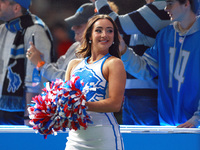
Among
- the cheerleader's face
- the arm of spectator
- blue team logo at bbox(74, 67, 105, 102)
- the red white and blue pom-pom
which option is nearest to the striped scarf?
the arm of spectator

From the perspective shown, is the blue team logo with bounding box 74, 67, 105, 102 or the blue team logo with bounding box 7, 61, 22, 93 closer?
the blue team logo with bounding box 74, 67, 105, 102

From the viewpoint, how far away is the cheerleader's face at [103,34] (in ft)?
6.18

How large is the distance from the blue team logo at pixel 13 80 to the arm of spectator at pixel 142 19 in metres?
1.16

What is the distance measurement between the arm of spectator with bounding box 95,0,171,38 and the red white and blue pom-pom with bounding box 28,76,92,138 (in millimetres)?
1951

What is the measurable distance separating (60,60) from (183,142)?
1541 millimetres

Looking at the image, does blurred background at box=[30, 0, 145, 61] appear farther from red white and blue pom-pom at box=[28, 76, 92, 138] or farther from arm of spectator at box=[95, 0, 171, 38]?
red white and blue pom-pom at box=[28, 76, 92, 138]

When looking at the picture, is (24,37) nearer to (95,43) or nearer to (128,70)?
(128,70)

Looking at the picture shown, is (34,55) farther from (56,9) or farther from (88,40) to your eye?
(88,40)

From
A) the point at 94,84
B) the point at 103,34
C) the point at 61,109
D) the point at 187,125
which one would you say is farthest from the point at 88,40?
the point at 187,125

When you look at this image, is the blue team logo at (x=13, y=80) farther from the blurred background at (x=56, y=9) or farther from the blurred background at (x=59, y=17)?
the blurred background at (x=56, y=9)

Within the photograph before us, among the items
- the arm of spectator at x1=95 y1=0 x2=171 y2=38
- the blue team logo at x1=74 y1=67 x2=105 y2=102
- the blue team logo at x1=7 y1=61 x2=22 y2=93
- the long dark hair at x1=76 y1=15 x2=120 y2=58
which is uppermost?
the arm of spectator at x1=95 y1=0 x2=171 y2=38

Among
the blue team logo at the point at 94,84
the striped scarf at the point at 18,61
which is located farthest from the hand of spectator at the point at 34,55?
the blue team logo at the point at 94,84

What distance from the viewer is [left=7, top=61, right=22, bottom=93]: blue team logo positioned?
3.55 meters

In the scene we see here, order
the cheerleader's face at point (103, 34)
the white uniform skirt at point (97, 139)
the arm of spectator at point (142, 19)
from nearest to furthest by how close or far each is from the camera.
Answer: the white uniform skirt at point (97, 139)
the cheerleader's face at point (103, 34)
the arm of spectator at point (142, 19)
